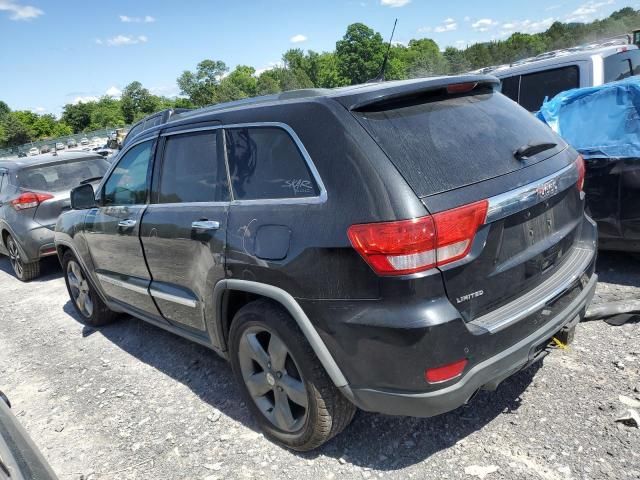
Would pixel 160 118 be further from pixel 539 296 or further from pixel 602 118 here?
pixel 602 118

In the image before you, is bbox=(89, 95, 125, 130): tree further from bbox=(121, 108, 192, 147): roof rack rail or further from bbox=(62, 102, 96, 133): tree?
bbox=(121, 108, 192, 147): roof rack rail

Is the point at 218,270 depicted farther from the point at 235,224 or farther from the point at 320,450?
the point at 320,450

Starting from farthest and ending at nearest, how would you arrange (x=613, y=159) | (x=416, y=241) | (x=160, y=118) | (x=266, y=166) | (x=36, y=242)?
(x=36, y=242) → (x=160, y=118) → (x=613, y=159) → (x=266, y=166) → (x=416, y=241)

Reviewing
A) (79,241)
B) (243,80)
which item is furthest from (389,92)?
(243,80)

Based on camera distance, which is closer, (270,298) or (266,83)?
(270,298)

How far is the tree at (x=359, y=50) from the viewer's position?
8944cm

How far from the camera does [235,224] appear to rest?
108 inches

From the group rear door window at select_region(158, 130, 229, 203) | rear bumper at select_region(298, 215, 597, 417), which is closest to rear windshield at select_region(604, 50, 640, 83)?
rear bumper at select_region(298, 215, 597, 417)

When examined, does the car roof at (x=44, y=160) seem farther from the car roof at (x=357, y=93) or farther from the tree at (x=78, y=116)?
the tree at (x=78, y=116)

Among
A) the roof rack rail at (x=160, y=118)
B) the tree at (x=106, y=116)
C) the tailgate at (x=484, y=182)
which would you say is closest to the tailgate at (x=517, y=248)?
the tailgate at (x=484, y=182)

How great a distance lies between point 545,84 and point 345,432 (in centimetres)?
473

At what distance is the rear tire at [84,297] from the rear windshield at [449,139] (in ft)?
11.9

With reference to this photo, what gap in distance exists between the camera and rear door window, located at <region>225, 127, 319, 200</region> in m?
2.49

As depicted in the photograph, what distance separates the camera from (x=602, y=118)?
4262 millimetres
